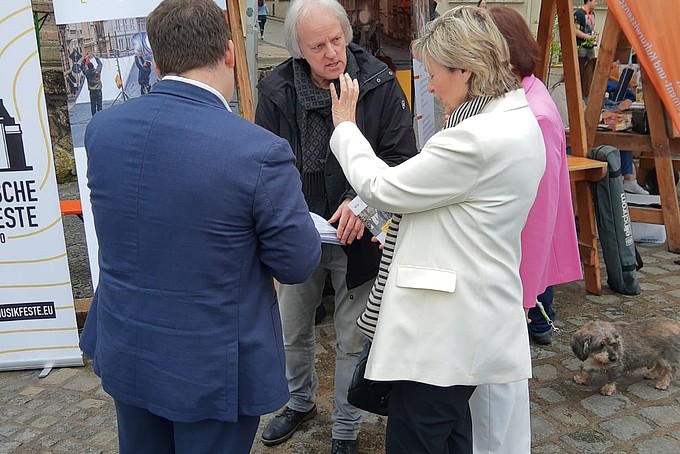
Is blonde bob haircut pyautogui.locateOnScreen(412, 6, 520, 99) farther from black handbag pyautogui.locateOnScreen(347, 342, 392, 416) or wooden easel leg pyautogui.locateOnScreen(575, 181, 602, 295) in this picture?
wooden easel leg pyautogui.locateOnScreen(575, 181, 602, 295)

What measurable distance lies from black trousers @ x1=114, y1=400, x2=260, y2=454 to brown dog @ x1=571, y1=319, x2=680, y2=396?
2.07 meters

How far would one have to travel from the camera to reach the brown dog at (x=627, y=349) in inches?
127

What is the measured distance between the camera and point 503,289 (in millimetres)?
1841

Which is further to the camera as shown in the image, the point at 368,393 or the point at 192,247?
the point at 368,393

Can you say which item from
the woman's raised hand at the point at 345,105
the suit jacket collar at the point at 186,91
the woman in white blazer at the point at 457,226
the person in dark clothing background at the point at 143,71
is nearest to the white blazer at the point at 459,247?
the woman in white blazer at the point at 457,226

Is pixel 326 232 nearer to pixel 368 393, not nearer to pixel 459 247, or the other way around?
pixel 368 393

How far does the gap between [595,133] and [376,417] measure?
2.95 m

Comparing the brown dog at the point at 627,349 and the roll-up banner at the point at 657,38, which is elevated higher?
the roll-up banner at the point at 657,38

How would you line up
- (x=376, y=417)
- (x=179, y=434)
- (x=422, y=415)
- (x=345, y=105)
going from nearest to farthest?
(x=179, y=434) < (x=422, y=415) < (x=345, y=105) < (x=376, y=417)

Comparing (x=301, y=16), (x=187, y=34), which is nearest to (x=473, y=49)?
(x=187, y=34)

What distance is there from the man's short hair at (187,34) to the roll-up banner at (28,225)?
78.5 inches

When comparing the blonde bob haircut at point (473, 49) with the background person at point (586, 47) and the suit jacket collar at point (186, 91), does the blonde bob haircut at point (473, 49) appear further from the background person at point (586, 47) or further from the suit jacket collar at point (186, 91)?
the background person at point (586, 47)

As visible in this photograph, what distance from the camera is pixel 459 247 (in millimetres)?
1771

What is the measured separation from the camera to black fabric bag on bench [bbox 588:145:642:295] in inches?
177
